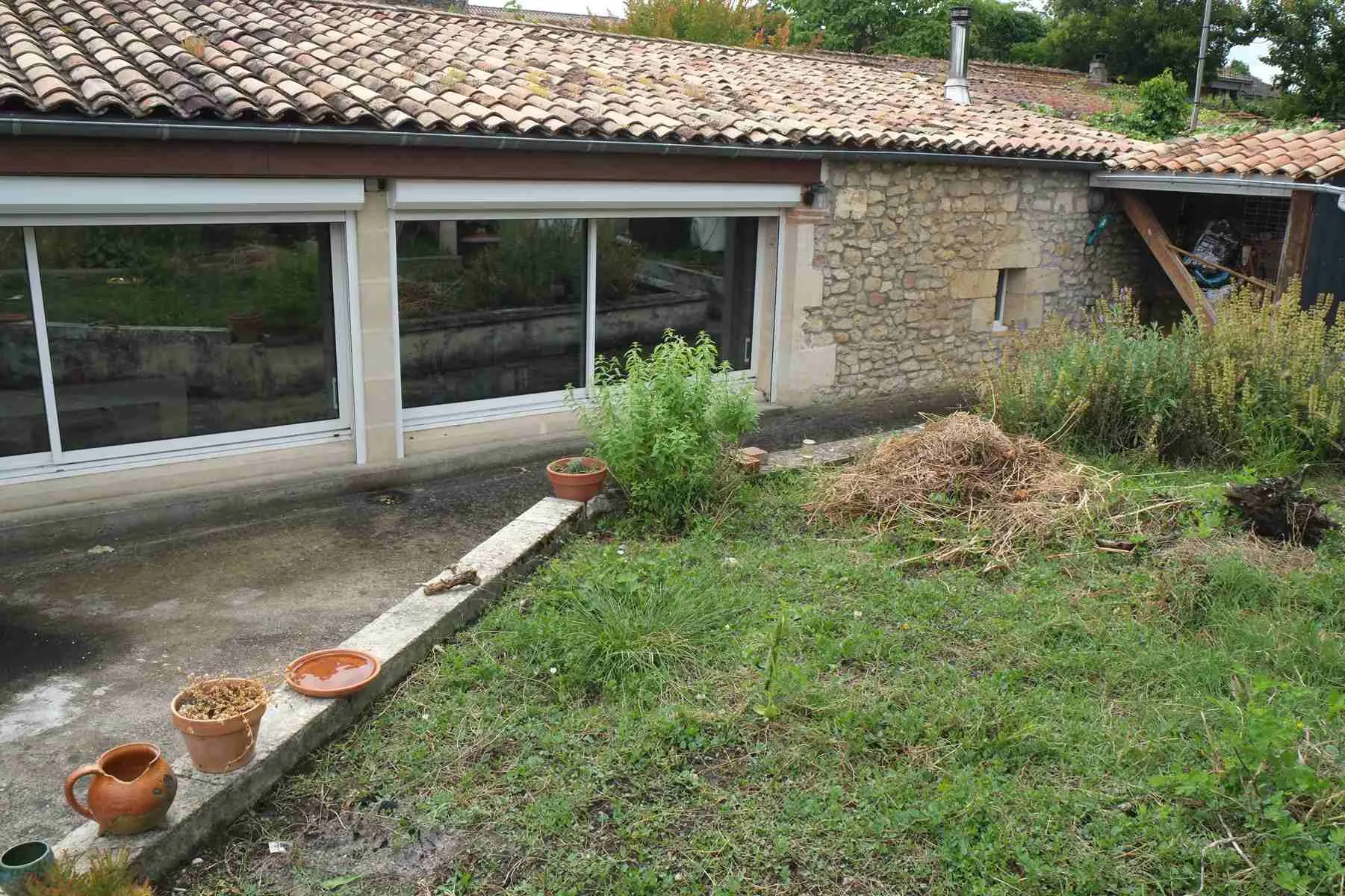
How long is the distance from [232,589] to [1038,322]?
9.31 m

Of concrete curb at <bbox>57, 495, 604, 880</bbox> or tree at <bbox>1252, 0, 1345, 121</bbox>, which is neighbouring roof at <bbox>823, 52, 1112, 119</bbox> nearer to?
tree at <bbox>1252, 0, 1345, 121</bbox>

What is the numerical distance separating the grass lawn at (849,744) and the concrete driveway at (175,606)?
1019 millimetres

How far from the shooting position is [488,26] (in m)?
11.0

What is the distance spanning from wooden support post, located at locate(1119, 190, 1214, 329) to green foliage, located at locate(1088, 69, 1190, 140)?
1.94 meters

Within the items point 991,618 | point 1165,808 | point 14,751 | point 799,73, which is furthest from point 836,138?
point 14,751

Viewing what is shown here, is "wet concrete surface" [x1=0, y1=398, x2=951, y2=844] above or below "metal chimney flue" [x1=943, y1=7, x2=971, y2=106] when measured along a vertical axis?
below

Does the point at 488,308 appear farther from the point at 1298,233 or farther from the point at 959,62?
the point at 959,62

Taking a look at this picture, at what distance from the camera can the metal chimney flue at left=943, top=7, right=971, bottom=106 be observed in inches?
537

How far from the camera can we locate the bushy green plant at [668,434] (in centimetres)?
660

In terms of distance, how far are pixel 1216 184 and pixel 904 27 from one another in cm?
2828

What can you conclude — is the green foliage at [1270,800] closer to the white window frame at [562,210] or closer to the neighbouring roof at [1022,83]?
the white window frame at [562,210]

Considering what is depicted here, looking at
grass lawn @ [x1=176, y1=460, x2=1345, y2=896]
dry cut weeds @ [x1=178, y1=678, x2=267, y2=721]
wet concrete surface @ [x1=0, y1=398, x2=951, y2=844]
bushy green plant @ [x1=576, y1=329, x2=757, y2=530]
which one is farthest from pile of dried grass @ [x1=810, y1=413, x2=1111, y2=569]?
dry cut weeds @ [x1=178, y1=678, x2=267, y2=721]

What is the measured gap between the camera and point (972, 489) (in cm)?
669

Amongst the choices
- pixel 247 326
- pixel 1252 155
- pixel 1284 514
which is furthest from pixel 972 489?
pixel 1252 155
